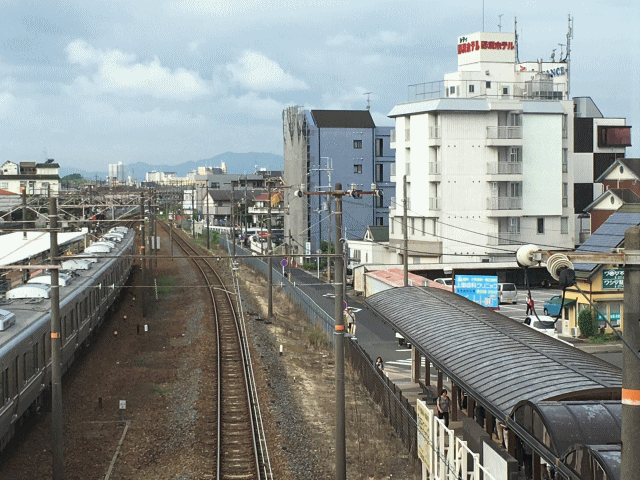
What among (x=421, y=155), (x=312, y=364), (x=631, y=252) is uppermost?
(x=421, y=155)

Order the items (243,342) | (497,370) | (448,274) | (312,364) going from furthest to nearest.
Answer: (448,274) < (243,342) < (312,364) < (497,370)

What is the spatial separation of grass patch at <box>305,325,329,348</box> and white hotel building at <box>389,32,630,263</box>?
15.3 m

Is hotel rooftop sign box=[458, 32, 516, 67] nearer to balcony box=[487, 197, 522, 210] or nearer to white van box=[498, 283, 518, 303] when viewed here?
balcony box=[487, 197, 522, 210]

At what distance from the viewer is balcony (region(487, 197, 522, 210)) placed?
1606 inches

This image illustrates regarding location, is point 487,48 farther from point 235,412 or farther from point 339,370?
point 339,370

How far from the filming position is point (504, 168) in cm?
4084

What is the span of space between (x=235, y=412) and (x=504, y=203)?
1098 inches

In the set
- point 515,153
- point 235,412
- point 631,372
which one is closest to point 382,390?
point 235,412

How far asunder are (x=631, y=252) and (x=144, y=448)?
1135 cm

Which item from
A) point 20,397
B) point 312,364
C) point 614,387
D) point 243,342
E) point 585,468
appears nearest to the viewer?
point 585,468

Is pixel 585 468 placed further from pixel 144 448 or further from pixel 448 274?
pixel 448 274

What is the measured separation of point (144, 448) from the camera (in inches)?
559

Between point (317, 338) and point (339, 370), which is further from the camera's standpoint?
point (317, 338)

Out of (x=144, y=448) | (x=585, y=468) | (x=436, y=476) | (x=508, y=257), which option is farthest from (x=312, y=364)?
(x=508, y=257)
